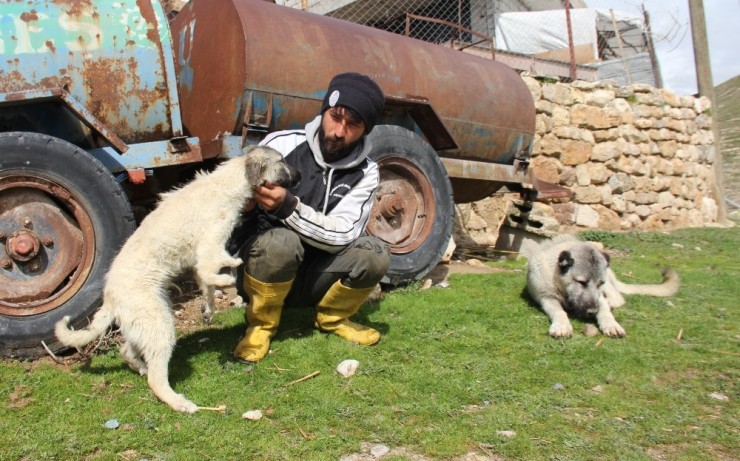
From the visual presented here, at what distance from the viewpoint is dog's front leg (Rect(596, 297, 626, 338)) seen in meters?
4.60

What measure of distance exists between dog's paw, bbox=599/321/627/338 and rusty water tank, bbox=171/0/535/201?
2657mm

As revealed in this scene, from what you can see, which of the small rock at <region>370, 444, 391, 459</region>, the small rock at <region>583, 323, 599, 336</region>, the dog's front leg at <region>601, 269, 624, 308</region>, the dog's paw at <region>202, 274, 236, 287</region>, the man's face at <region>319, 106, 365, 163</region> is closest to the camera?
the small rock at <region>370, 444, 391, 459</region>

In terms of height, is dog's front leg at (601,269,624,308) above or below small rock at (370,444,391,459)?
above

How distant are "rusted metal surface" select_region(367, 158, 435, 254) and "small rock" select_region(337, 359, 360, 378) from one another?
79.0 inches

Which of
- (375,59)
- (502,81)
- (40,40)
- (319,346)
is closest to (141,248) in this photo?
(319,346)

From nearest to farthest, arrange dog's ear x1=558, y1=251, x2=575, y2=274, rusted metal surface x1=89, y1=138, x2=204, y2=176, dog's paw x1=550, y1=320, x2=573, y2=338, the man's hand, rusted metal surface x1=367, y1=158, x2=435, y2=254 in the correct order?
the man's hand → rusted metal surface x1=89, y1=138, x2=204, y2=176 → dog's paw x1=550, y1=320, x2=573, y2=338 → dog's ear x1=558, y1=251, x2=575, y2=274 → rusted metal surface x1=367, y1=158, x2=435, y2=254

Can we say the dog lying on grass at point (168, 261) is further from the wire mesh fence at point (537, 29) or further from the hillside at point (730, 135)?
the hillside at point (730, 135)

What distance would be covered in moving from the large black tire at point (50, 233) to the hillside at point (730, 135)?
611 inches

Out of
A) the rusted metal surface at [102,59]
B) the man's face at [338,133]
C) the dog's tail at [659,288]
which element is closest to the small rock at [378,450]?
the man's face at [338,133]

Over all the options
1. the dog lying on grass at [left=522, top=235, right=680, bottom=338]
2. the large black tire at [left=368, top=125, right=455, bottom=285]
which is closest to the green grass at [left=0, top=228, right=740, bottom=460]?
the dog lying on grass at [left=522, top=235, right=680, bottom=338]

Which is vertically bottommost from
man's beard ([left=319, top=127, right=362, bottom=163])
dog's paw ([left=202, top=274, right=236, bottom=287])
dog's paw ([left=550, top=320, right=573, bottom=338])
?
dog's paw ([left=550, top=320, right=573, bottom=338])

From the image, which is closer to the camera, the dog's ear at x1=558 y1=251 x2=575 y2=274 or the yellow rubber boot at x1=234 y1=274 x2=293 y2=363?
the yellow rubber boot at x1=234 y1=274 x2=293 y2=363

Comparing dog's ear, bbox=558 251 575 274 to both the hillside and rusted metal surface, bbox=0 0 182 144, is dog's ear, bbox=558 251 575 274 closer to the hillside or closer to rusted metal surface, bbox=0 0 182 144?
rusted metal surface, bbox=0 0 182 144

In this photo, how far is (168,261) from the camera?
3.47m
